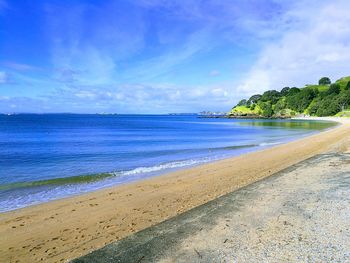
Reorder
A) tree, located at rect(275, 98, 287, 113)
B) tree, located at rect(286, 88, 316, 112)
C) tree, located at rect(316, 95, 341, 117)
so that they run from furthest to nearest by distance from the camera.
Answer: tree, located at rect(275, 98, 287, 113)
tree, located at rect(286, 88, 316, 112)
tree, located at rect(316, 95, 341, 117)

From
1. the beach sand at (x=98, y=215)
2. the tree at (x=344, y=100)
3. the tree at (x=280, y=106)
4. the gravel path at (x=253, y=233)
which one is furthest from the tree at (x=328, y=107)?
the gravel path at (x=253, y=233)

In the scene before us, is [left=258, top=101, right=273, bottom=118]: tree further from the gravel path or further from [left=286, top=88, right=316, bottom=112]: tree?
the gravel path

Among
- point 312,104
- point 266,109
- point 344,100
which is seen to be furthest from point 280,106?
point 344,100

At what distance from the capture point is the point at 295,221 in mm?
6895

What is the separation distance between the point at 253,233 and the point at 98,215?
518cm

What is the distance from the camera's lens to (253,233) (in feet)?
20.6

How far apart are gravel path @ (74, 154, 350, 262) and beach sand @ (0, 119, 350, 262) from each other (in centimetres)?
167

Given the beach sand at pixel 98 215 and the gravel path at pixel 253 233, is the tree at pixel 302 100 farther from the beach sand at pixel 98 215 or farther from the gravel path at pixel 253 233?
the gravel path at pixel 253 233

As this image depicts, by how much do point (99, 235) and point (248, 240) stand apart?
391 cm

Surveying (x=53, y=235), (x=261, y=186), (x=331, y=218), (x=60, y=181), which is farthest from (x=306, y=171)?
(x=60, y=181)

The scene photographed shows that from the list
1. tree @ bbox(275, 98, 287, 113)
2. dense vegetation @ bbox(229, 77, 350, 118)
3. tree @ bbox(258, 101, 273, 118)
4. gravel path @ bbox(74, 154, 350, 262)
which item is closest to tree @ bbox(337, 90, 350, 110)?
dense vegetation @ bbox(229, 77, 350, 118)

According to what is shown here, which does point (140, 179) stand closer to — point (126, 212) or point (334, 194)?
point (126, 212)

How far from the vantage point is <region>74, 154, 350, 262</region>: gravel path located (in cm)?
532

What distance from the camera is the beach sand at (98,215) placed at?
7125 millimetres
